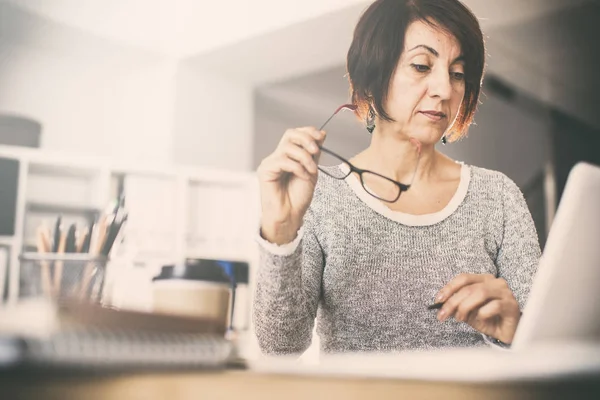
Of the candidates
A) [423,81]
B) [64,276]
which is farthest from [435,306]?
[64,276]

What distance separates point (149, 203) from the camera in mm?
1043

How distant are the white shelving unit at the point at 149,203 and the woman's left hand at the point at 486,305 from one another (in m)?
0.28

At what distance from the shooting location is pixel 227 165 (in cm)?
117

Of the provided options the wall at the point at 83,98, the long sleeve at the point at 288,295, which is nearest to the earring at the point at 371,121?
the long sleeve at the point at 288,295

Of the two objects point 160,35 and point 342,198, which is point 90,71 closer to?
point 160,35

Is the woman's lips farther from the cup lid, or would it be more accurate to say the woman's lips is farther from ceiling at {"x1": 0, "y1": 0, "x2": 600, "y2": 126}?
the cup lid

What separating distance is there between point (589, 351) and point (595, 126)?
37.7 inches

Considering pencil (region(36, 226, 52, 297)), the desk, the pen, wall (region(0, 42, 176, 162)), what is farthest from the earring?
the desk

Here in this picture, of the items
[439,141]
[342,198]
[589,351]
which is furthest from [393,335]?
[589,351]

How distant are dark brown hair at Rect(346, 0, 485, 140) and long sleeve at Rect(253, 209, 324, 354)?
232 millimetres

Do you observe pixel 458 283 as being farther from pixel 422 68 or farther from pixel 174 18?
pixel 174 18

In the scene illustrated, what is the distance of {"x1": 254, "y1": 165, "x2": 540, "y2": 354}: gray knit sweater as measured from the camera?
A: 0.81 m

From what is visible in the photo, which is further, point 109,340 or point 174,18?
point 174,18

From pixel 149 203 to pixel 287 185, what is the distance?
422 millimetres
